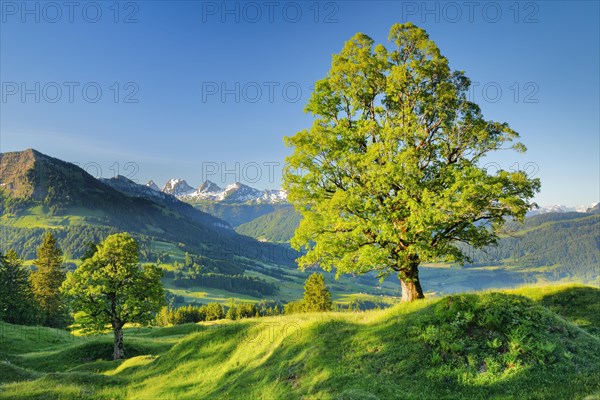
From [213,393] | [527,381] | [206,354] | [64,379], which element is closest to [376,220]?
[527,381]

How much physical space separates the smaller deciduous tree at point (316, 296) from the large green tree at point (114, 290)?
50814 millimetres

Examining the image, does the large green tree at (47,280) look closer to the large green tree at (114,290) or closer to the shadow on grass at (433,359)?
the large green tree at (114,290)

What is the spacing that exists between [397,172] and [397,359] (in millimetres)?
10529

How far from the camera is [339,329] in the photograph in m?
22.7

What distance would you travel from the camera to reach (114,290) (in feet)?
160

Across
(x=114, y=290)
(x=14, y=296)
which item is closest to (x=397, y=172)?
(x=114, y=290)

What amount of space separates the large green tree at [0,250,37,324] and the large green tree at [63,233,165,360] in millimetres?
46121

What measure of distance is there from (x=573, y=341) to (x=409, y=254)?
30.1 ft

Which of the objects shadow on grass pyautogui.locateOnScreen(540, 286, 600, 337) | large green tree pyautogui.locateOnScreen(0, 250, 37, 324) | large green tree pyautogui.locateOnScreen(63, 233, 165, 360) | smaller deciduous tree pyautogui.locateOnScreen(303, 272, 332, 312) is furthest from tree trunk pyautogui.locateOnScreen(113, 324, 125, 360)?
smaller deciduous tree pyautogui.locateOnScreen(303, 272, 332, 312)

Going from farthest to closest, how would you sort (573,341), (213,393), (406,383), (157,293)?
(157,293)
(213,393)
(573,341)
(406,383)

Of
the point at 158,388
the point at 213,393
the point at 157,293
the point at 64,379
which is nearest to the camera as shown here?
the point at 213,393

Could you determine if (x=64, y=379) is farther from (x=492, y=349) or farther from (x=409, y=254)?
(x=492, y=349)

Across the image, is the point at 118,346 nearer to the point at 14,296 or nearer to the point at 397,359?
the point at 397,359

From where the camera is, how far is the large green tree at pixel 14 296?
79.9 m
